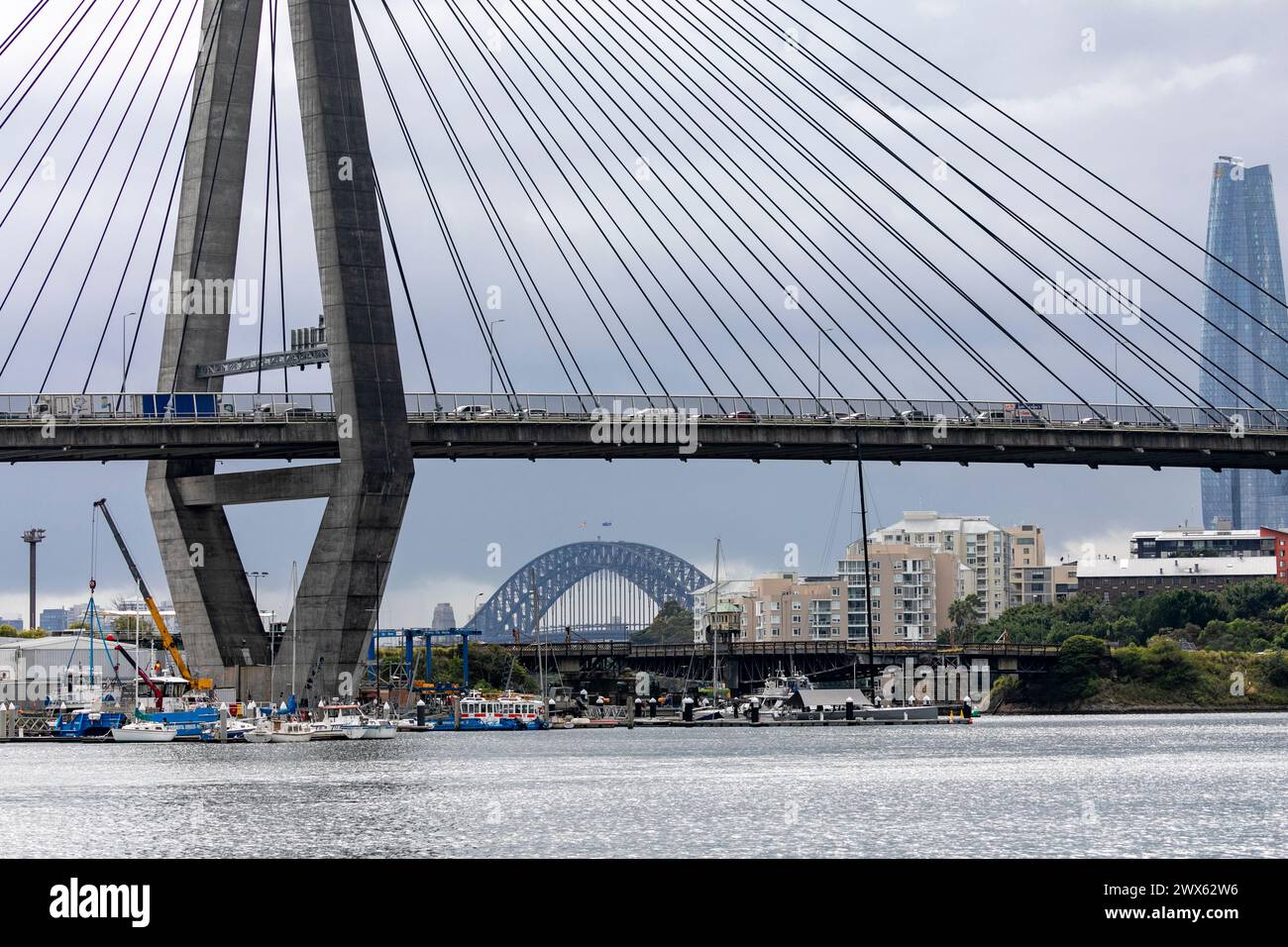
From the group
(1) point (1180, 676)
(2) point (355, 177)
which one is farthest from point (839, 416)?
(1) point (1180, 676)

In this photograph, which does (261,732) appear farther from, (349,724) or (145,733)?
(145,733)

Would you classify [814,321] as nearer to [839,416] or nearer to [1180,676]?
[839,416]

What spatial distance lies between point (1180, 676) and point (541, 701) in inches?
2681

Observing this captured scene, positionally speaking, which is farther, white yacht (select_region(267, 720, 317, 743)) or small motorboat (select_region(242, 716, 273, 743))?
small motorboat (select_region(242, 716, 273, 743))

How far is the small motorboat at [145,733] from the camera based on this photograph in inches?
3949

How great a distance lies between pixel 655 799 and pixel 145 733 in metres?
54.5

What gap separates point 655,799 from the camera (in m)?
55.1

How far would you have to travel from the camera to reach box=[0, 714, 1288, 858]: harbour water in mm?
42531

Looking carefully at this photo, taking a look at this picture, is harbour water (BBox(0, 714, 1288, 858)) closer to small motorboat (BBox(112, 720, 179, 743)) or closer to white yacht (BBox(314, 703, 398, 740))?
white yacht (BBox(314, 703, 398, 740))

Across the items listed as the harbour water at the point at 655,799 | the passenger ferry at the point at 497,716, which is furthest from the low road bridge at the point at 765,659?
the harbour water at the point at 655,799

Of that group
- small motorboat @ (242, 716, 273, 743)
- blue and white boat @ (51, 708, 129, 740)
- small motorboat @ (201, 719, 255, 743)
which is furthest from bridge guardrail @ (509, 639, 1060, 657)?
small motorboat @ (242, 716, 273, 743)

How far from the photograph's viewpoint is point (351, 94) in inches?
3442

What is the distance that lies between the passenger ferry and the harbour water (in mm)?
25962

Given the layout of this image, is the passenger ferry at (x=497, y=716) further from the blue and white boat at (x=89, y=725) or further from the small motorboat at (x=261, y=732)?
the small motorboat at (x=261, y=732)
